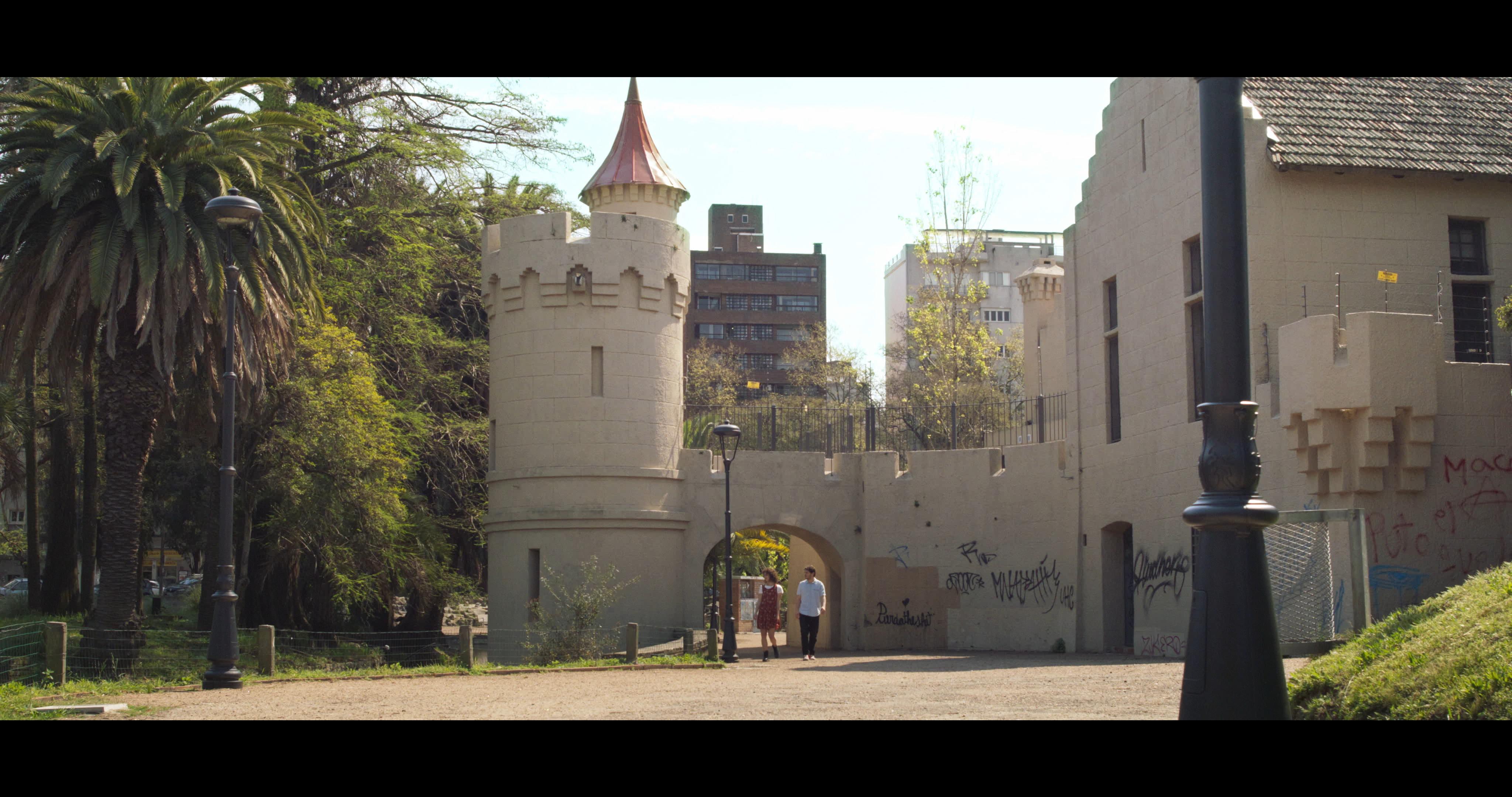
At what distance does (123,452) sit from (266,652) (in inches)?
→ 211

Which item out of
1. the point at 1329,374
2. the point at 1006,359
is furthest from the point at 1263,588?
the point at 1006,359

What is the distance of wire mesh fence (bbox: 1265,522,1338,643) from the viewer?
464 inches

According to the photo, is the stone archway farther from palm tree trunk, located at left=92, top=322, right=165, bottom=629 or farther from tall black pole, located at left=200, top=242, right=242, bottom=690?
tall black pole, located at left=200, top=242, right=242, bottom=690

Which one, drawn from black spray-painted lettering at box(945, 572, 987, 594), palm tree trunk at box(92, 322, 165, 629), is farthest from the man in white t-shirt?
palm tree trunk at box(92, 322, 165, 629)

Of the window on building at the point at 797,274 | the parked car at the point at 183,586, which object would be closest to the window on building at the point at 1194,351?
the parked car at the point at 183,586

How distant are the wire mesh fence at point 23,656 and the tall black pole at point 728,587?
10291mm

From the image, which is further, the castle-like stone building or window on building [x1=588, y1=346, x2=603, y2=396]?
window on building [x1=588, y1=346, x2=603, y2=396]

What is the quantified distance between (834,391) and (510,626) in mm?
40895

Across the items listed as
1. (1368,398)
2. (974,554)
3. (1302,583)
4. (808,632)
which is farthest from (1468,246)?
(1302,583)

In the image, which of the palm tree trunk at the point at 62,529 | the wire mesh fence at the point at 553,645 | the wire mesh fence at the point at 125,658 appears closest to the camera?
the wire mesh fence at the point at 125,658

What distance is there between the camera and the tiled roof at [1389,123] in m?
21.1

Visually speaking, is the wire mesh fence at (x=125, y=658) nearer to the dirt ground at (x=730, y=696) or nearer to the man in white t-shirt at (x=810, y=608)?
the dirt ground at (x=730, y=696)

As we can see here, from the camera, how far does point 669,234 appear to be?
2825 centimetres

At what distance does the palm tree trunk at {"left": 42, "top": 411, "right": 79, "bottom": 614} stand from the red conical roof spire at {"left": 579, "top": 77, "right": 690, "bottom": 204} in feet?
44.6
